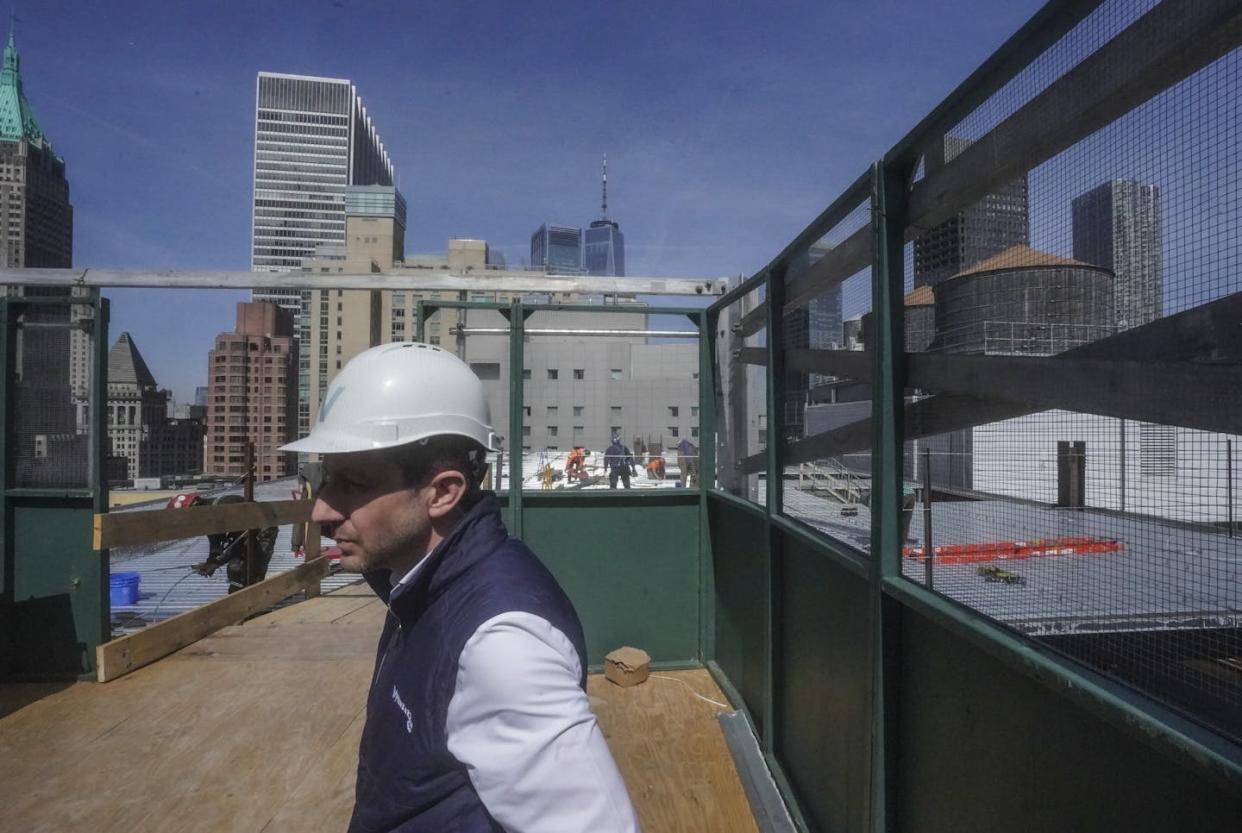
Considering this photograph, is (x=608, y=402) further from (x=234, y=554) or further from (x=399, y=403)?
(x=234, y=554)

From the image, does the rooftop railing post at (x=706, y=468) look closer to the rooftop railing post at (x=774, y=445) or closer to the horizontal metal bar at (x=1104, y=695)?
the rooftop railing post at (x=774, y=445)

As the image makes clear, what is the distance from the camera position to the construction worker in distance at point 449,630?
1.13m

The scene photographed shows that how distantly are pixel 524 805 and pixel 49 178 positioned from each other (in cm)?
7872

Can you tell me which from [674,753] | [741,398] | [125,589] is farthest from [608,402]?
[125,589]

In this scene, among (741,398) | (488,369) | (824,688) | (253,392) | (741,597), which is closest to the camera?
(824,688)

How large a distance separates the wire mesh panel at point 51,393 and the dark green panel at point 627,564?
3.51 m

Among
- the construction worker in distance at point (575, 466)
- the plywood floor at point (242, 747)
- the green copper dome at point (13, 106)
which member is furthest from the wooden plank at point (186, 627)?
the green copper dome at point (13, 106)

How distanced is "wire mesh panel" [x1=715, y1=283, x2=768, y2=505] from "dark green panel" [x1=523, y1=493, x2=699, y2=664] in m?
0.56

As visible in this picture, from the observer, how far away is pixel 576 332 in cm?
624

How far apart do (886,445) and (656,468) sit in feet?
12.4

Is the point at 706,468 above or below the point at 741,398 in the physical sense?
below

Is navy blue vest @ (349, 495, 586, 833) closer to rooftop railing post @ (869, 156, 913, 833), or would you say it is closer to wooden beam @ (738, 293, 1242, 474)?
wooden beam @ (738, 293, 1242, 474)

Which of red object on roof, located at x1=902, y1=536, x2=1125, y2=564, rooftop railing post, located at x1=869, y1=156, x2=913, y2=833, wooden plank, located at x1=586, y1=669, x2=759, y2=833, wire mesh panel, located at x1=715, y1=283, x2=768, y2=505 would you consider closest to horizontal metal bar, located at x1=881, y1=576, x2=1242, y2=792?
red object on roof, located at x1=902, y1=536, x2=1125, y2=564

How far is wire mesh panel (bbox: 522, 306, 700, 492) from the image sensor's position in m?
6.20
